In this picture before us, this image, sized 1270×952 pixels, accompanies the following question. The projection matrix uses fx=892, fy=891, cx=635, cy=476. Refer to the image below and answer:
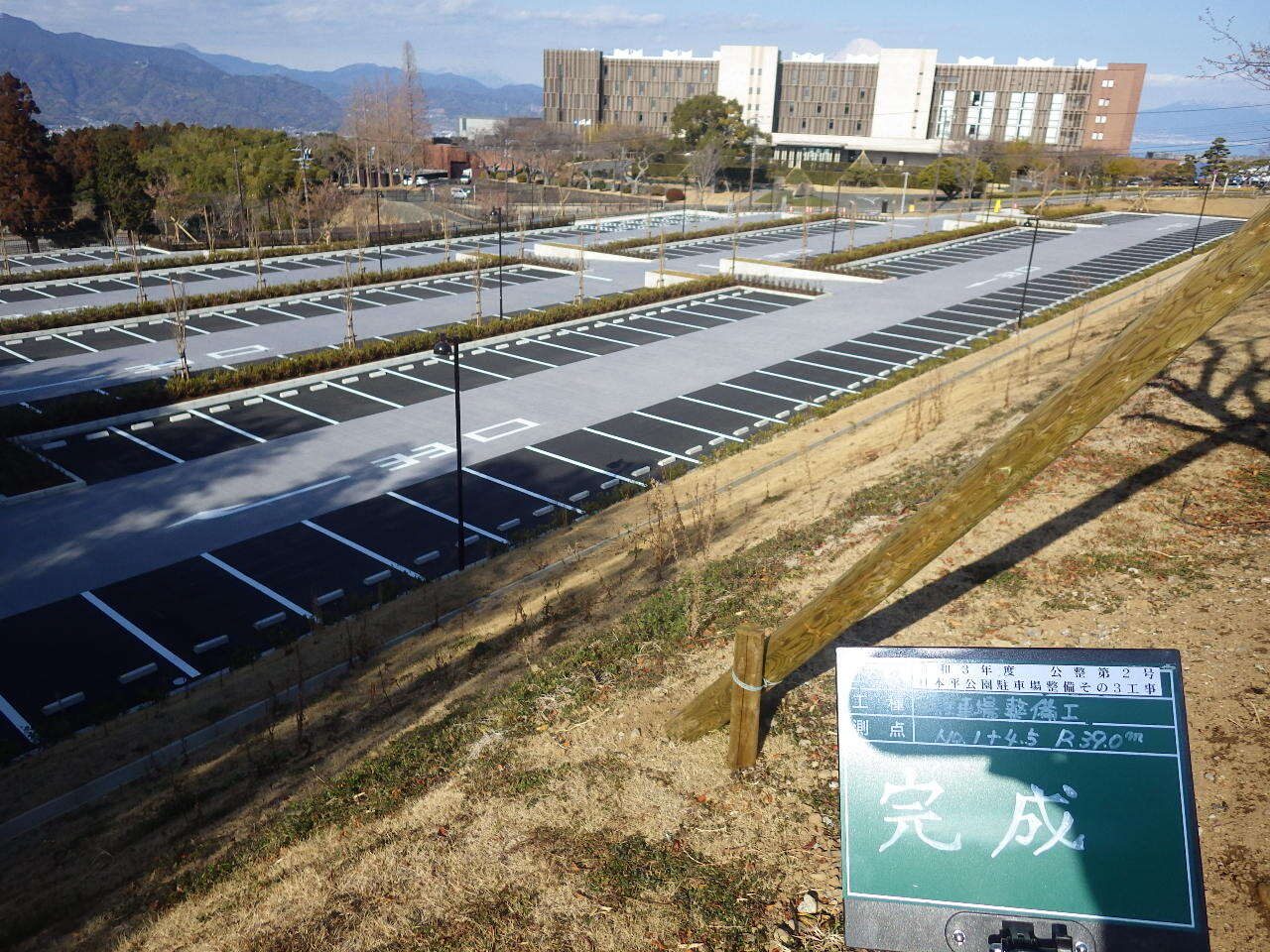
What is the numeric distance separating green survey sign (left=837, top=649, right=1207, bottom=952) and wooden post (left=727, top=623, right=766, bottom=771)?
1.82m

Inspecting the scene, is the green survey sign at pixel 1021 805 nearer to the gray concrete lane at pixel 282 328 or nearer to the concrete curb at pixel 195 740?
the concrete curb at pixel 195 740

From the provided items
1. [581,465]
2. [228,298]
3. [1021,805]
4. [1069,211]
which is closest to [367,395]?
[581,465]

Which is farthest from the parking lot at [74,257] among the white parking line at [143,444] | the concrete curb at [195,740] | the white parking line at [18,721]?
the concrete curb at [195,740]

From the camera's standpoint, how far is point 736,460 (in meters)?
18.2

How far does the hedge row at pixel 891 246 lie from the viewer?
40.0 meters

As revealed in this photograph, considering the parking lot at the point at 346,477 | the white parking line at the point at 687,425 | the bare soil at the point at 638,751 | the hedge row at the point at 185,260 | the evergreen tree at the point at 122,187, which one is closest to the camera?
the bare soil at the point at 638,751

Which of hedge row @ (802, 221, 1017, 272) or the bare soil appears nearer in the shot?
the bare soil

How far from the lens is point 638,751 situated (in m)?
6.80

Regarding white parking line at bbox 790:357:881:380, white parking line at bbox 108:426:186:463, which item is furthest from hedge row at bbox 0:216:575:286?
white parking line at bbox 790:357:881:380

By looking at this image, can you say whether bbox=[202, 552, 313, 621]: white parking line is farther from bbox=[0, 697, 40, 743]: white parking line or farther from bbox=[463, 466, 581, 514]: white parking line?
bbox=[463, 466, 581, 514]: white parking line

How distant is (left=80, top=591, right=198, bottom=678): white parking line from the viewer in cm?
1166

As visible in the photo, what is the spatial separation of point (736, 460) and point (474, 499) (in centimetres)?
534

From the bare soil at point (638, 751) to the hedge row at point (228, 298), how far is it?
22.4 meters

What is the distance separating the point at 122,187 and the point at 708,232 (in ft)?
102
